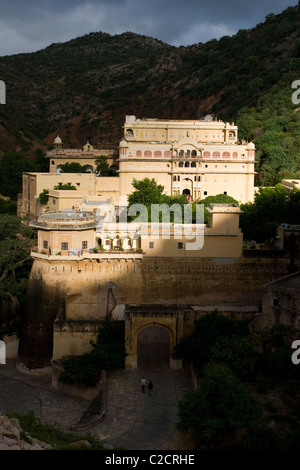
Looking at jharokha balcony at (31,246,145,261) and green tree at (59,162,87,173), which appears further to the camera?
green tree at (59,162,87,173)

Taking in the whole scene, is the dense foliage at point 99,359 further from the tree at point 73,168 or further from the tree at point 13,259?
the tree at point 73,168

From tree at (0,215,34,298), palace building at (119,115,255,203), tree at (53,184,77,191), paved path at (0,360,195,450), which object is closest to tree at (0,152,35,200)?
tree at (53,184,77,191)

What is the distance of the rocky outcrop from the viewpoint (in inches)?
589

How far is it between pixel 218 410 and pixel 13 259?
1916cm

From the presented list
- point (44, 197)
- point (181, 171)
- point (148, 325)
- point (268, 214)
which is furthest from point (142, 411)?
point (181, 171)

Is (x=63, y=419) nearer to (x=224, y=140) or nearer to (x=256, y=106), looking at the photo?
(x=224, y=140)

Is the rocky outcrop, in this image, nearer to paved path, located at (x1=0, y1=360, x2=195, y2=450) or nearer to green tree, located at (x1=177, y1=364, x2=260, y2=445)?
paved path, located at (x1=0, y1=360, x2=195, y2=450)

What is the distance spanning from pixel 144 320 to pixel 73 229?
6779 mm

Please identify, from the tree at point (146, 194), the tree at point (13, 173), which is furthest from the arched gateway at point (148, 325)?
the tree at point (13, 173)

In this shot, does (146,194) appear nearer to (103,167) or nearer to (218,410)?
(103,167)

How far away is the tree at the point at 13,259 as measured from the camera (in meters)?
34.9

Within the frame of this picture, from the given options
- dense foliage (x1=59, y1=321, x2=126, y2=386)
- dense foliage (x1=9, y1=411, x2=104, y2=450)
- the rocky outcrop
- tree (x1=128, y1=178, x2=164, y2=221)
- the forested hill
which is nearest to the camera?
the rocky outcrop

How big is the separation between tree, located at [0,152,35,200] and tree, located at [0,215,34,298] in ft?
68.5

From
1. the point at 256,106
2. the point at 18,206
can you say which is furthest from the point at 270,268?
the point at 256,106
